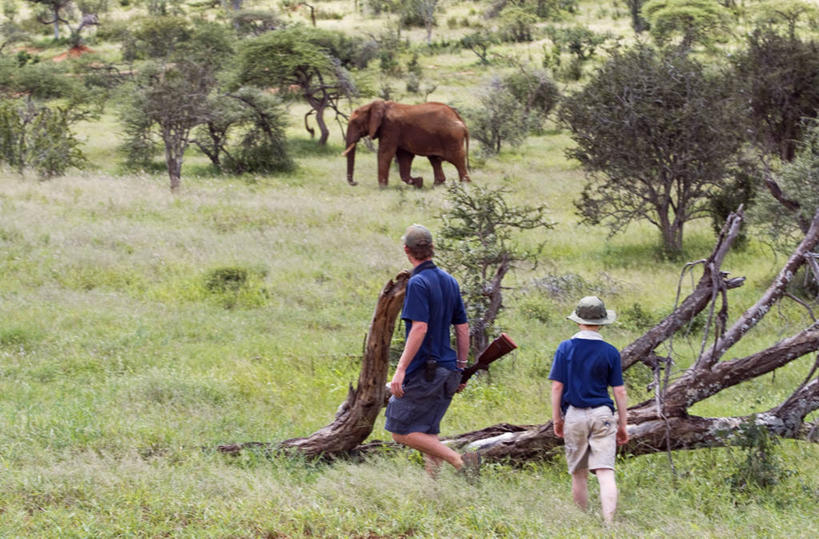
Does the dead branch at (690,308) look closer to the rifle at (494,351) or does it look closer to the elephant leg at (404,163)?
the rifle at (494,351)

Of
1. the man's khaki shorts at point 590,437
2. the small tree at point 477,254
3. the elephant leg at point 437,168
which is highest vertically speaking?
the man's khaki shorts at point 590,437

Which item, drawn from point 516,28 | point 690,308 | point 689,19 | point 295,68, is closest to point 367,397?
point 690,308

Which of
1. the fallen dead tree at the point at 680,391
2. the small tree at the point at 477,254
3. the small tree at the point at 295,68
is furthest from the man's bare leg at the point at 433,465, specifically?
the small tree at the point at 295,68

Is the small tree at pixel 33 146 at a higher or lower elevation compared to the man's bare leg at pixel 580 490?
lower

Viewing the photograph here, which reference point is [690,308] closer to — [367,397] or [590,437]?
[590,437]

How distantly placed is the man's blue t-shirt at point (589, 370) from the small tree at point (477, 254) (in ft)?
13.9

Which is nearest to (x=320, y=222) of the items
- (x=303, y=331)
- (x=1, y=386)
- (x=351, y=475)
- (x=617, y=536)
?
(x=303, y=331)

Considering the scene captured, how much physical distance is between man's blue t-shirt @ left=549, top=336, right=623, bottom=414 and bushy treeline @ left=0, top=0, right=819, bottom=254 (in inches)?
71.9

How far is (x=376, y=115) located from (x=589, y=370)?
18522 millimetres

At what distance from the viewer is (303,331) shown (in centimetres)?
Answer: 996

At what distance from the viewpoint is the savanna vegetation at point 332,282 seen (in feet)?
15.7

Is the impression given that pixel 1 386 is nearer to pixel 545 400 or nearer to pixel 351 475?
pixel 351 475

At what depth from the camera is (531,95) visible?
31.9 m

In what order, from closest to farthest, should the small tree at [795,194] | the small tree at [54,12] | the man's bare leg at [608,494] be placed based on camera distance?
the man's bare leg at [608,494], the small tree at [795,194], the small tree at [54,12]
